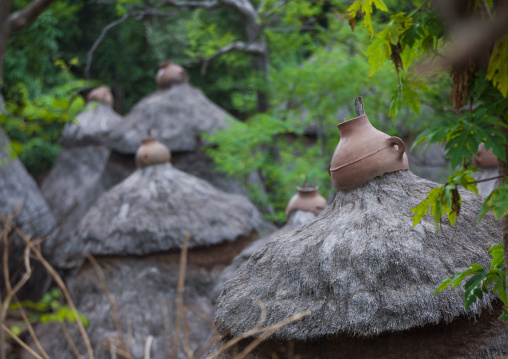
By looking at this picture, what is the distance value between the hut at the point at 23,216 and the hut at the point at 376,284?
5.53 metres

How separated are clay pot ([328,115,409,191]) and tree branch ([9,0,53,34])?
175 centimetres

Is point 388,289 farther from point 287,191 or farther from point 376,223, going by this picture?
point 287,191

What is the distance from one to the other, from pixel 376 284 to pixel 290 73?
715 cm

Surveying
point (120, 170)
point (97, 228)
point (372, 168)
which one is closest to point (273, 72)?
point (120, 170)

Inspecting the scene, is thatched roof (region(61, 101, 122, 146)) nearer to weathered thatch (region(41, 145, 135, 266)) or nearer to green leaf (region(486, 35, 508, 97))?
weathered thatch (region(41, 145, 135, 266))

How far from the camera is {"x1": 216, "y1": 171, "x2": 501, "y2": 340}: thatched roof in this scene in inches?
102

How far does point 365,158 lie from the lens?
310cm

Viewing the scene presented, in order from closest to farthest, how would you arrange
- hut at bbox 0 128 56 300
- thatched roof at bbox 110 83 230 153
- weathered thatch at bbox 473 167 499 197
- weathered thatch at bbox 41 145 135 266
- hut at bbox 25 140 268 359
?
weathered thatch at bbox 473 167 499 197
hut at bbox 25 140 268 359
hut at bbox 0 128 56 300
thatched roof at bbox 110 83 230 153
weathered thatch at bbox 41 145 135 266

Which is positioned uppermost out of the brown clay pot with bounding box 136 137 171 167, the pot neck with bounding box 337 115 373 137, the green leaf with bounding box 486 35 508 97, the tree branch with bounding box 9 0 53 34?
the tree branch with bounding box 9 0 53 34

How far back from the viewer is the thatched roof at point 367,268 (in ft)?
8.47

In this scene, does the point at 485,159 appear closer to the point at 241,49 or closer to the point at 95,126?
the point at 241,49

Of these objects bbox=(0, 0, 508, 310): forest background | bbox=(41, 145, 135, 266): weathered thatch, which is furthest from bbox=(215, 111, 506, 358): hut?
bbox=(41, 145, 135, 266): weathered thatch

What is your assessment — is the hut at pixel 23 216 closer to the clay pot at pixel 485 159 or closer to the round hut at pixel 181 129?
the round hut at pixel 181 129

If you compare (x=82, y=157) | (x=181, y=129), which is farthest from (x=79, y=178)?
(x=181, y=129)
